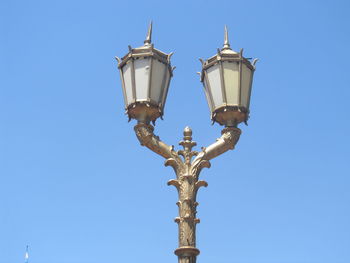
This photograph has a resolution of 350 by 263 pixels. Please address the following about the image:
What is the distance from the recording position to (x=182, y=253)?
6.18 m

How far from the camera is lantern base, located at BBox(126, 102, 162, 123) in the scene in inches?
270

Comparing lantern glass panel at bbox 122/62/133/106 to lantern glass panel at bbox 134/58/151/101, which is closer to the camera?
lantern glass panel at bbox 134/58/151/101

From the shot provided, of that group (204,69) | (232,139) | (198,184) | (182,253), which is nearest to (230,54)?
(204,69)

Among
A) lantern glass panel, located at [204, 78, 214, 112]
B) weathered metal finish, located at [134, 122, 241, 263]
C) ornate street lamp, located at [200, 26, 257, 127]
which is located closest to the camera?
weathered metal finish, located at [134, 122, 241, 263]

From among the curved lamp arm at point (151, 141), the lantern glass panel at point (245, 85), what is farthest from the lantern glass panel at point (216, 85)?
the curved lamp arm at point (151, 141)

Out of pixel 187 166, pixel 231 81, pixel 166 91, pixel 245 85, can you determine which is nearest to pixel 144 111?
pixel 166 91

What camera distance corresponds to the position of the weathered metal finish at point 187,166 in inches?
247

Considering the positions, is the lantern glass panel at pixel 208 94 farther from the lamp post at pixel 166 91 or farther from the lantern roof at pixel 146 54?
the lantern roof at pixel 146 54

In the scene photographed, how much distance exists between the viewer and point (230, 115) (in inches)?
274

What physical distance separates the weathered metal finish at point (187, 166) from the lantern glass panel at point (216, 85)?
33 cm

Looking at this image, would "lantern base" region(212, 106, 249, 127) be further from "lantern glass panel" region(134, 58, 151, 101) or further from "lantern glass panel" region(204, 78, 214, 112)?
"lantern glass panel" region(134, 58, 151, 101)

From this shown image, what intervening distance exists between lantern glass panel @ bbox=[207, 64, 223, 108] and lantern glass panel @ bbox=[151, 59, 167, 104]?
551 mm

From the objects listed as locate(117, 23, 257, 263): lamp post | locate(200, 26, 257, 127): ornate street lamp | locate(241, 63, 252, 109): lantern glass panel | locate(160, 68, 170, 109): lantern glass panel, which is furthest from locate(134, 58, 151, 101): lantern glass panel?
locate(241, 63, 252, 109): lantern glass panel

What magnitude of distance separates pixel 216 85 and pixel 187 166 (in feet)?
3.28
